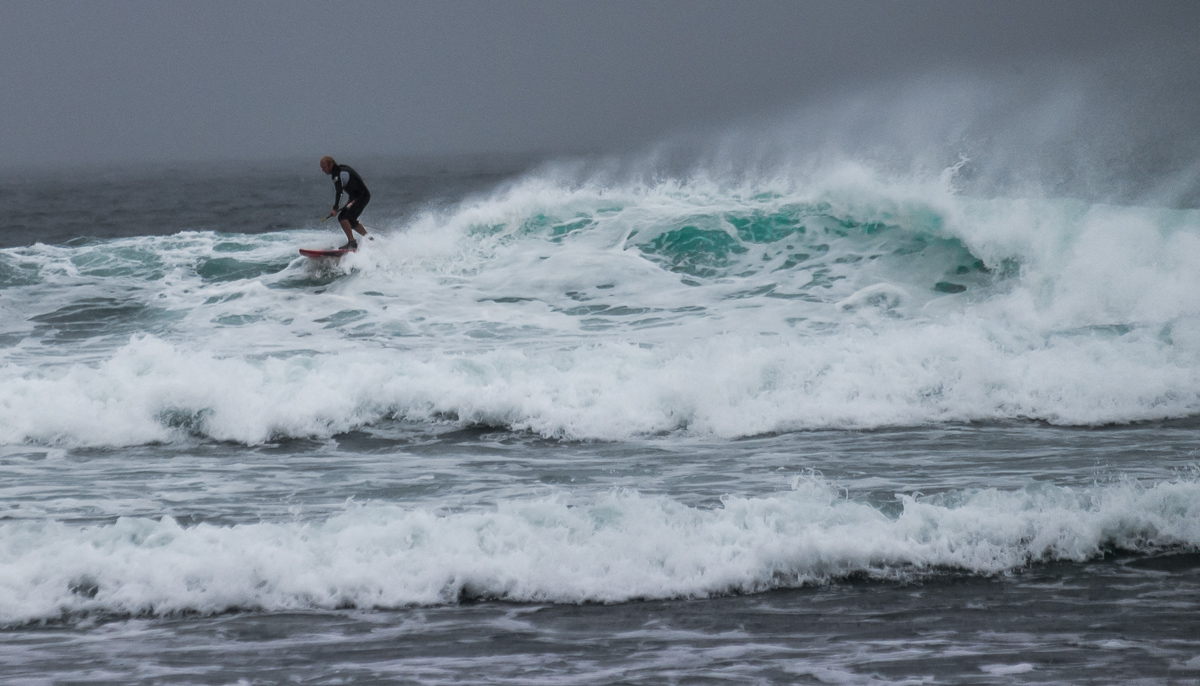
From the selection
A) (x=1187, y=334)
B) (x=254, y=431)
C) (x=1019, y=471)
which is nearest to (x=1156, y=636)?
(x=1019, y=471)

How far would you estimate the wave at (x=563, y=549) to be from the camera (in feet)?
16.8

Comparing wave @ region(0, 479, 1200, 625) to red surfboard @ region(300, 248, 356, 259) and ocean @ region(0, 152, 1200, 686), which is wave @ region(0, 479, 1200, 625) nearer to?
ocean @ region(0, 152, 1200, 686)

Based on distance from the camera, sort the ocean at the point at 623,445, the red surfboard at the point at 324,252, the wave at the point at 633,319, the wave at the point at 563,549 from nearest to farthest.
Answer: the ocean at the point at 623,445
the wave at the point at 563,549
the wave at the point at 633,319
the red surfboard at the point at 324,252

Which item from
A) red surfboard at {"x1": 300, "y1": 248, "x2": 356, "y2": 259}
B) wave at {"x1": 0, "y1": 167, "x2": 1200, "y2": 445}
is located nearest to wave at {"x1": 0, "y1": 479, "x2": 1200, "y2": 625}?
wave at {"x1": 0, "y1": 167, "x2": 1200, "y2": 445}

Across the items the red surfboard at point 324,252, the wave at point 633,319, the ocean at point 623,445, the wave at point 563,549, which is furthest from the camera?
the red surfboard at point 324,252

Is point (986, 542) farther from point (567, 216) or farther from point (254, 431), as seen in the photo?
point (567, 216)

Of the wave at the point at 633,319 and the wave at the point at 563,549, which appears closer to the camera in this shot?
the wave at the point at 563,549

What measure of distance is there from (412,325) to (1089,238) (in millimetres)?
8436

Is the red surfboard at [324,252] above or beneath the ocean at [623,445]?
above

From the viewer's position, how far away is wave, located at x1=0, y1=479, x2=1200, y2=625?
5121 mm

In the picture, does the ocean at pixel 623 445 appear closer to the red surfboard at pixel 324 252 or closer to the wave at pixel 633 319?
the wave at pixel 633 319

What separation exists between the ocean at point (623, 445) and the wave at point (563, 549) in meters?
0.02

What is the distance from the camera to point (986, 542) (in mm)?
5395

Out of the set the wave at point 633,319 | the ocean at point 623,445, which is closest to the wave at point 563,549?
the ocean at point 623,445
